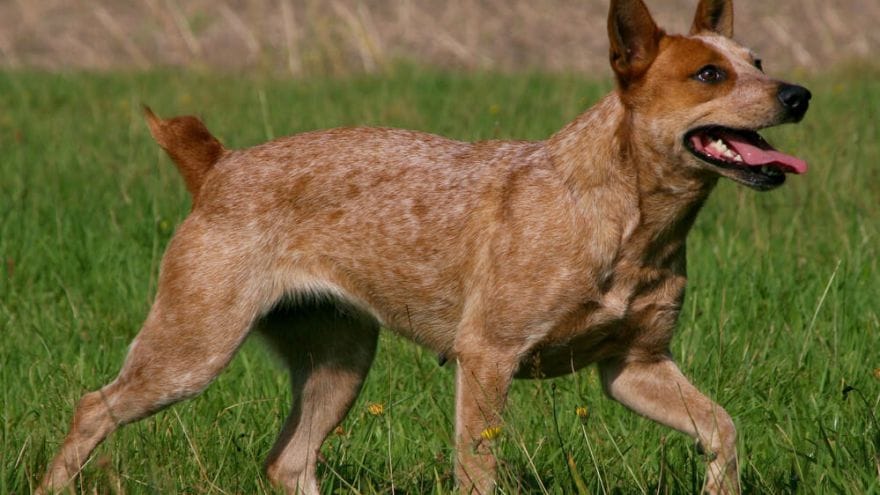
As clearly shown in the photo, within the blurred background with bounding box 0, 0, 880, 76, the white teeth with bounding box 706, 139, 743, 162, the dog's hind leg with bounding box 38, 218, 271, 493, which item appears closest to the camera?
the white teeth with bounding box 706, 139, 743, 162

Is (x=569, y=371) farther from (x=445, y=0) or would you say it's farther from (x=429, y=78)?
(x=445, y=0)

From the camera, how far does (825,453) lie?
4.64 metres

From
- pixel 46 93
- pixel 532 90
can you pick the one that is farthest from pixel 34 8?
pixel 532 90

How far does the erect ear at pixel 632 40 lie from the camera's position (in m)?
4.89

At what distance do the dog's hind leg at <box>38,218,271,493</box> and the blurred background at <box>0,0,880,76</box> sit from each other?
11.2m

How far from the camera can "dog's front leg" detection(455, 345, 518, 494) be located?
4.84 metres

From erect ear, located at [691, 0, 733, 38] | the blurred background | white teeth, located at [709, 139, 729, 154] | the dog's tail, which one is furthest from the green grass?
the blurred background

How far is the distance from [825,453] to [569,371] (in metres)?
1.01

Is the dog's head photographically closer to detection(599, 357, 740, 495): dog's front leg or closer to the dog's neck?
the dog's neck

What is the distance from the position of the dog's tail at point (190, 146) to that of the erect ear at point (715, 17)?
1.94 metres

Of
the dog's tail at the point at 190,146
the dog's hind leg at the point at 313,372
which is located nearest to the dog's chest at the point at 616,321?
the dog's hind leg at the point at 313,372

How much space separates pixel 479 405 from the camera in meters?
4.94

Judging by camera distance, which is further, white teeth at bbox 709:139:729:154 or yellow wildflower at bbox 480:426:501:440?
white teeth at bbox 709:139:729:154

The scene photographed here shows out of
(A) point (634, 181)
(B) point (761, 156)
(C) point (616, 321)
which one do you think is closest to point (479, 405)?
(C) point (616, 321)
